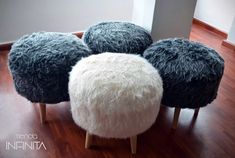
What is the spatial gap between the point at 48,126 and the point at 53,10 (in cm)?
133

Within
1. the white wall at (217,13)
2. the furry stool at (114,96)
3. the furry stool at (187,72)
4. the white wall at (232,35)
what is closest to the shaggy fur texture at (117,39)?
the furry stool at (187,72)

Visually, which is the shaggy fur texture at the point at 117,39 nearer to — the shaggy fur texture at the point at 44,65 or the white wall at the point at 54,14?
the shaggy fur texture at the point at 44,65

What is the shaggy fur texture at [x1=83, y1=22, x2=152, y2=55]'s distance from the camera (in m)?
1.64

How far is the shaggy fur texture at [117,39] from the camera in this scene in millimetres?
1644

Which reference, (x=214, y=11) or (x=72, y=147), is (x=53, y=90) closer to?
(x=72, y=147)

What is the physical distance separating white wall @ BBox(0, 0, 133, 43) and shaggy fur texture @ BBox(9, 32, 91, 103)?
36.9 inches

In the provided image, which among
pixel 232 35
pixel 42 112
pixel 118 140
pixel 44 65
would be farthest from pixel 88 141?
pixel 232 35

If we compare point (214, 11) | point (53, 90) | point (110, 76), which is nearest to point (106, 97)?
point (110, 76)

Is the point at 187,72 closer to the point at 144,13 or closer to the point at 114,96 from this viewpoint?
the point at 114,96

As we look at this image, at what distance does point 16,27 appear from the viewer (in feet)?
7.92

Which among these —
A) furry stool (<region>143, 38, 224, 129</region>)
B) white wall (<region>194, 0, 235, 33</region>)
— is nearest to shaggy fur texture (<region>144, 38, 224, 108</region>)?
furry stool (<region>143, 38, 224, 129</region>)

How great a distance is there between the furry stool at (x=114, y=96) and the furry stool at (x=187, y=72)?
172 millimetres

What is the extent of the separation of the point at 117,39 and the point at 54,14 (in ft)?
3.74

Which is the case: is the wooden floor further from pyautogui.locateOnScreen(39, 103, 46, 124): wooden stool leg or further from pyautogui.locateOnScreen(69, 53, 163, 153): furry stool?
pyautogui.locateOnScreen(69, 53, 163, 153): furry stool
